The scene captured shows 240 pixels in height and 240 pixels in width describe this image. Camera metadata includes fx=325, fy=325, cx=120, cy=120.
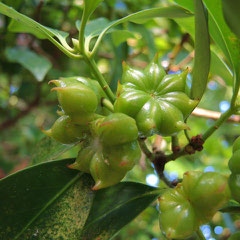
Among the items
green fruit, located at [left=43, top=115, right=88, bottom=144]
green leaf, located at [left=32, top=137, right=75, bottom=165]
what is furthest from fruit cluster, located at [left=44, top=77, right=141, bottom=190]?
green leaf, located at [left=32, top=137, right=75, bottom=165]

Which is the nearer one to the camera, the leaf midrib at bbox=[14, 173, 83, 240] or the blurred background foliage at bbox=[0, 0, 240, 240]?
the leaf midrib at bbox=[14, 173, 83, 240]

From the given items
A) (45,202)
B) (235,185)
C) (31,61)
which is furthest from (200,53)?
(31,61)

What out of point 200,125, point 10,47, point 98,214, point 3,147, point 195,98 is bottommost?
point 3,147

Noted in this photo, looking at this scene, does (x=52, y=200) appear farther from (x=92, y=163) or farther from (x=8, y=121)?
(x=8, y=121)

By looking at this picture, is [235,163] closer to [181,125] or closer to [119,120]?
[181,125]

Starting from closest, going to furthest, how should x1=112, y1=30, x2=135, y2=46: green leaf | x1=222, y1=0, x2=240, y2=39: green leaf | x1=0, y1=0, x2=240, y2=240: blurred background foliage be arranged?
x1=222, y1=0, x2=240, y2=39: green leaf → x1=112, y1=30, x2=135, y2=46: green leaf → x1=0, y1=0, x2=240, y2=240: blurred background foliage

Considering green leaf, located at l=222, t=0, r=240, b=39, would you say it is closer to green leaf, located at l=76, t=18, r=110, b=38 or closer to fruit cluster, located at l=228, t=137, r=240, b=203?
fruit cluster, located at l=228, t=137, r=240, b=203

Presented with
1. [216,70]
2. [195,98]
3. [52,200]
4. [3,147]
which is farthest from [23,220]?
[3,147]
